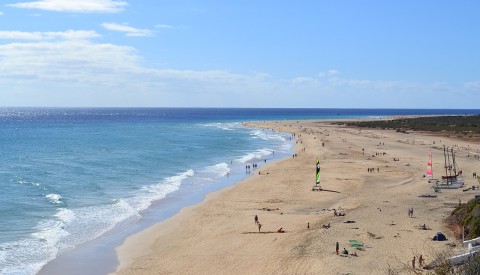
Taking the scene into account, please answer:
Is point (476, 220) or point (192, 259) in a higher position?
point (476, 220)

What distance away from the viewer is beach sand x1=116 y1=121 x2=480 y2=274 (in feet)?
78.1

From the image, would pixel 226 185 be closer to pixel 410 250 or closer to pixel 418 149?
pixel 410 250

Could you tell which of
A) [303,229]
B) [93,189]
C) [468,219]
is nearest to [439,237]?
[468,219]

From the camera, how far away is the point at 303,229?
2933 cm

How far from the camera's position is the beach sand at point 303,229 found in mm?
23812

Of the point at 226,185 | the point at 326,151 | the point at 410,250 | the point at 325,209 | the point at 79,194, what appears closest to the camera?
the point at 410,250

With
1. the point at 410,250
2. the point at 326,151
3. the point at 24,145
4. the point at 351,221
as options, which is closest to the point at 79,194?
the point at 351,221

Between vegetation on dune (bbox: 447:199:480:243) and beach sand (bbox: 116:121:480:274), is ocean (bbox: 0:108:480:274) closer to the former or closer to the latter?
beach sand (bbox: 116:121:480:274)

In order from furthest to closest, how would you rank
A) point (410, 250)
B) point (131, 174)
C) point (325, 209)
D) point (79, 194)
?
point (131, 174)
point (79, 194)
point (325, 209)
point (410, 250)

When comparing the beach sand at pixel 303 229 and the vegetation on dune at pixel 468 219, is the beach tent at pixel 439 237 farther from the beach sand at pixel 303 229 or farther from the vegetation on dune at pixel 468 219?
the vegetation on dune at pixel 468 219

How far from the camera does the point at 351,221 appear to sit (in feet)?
101

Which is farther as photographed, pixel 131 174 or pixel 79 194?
pixel 131 174

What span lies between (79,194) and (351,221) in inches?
893

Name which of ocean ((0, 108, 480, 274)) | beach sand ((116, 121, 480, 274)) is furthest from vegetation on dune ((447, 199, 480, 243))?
ocean ((0, 108, 480, 274))
